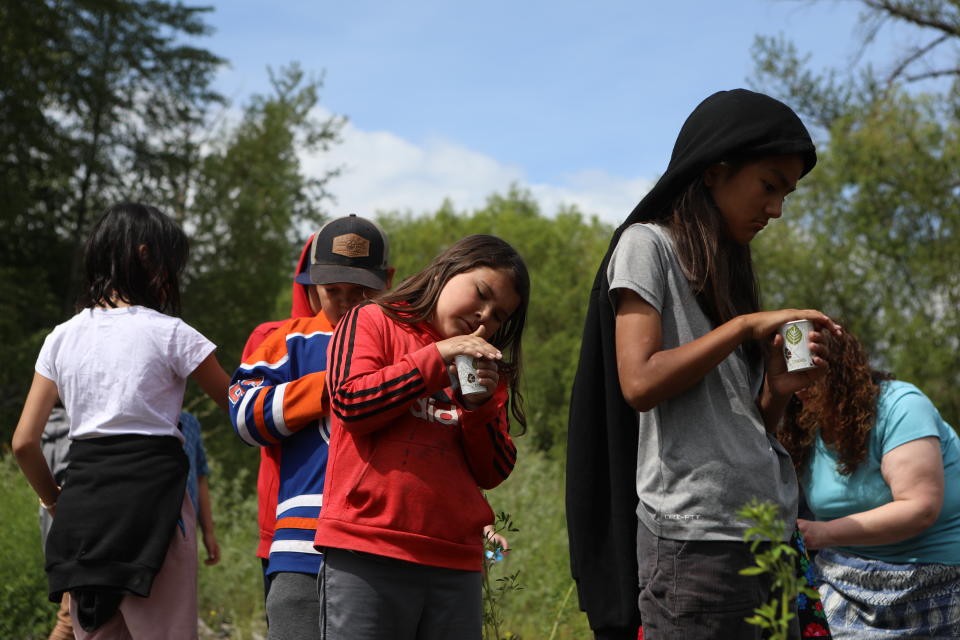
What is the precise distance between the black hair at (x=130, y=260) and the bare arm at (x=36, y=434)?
0.27 meters

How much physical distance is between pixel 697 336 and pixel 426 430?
0.68 metres

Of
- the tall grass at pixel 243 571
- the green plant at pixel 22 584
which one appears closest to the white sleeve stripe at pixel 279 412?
the tall grass at pixel 243 571

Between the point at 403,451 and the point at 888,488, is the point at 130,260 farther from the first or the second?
the point at 888,488

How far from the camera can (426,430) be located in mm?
2398

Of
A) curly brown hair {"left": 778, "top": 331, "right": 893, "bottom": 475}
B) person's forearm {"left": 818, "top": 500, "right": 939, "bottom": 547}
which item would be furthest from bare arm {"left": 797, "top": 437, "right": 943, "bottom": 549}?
curly brown hair {"left": 778, "top": 331, "right": 893, "bottom": 475}

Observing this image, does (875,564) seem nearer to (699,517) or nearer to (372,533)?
(699,517)

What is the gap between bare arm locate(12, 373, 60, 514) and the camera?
294 cm

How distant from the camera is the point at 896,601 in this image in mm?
3156

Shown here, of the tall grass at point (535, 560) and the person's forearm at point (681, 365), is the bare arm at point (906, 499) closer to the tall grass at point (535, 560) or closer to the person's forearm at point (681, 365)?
the person's forearm at point (681, 365)

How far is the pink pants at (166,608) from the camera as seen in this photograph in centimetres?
277

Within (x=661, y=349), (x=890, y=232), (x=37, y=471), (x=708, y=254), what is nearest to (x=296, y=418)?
(x=37, y=471)

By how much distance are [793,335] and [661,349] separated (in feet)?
0.84

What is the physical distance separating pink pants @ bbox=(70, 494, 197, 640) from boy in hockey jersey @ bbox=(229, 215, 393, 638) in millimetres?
235

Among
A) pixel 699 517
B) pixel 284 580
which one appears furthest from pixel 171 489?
pixel 699 517
